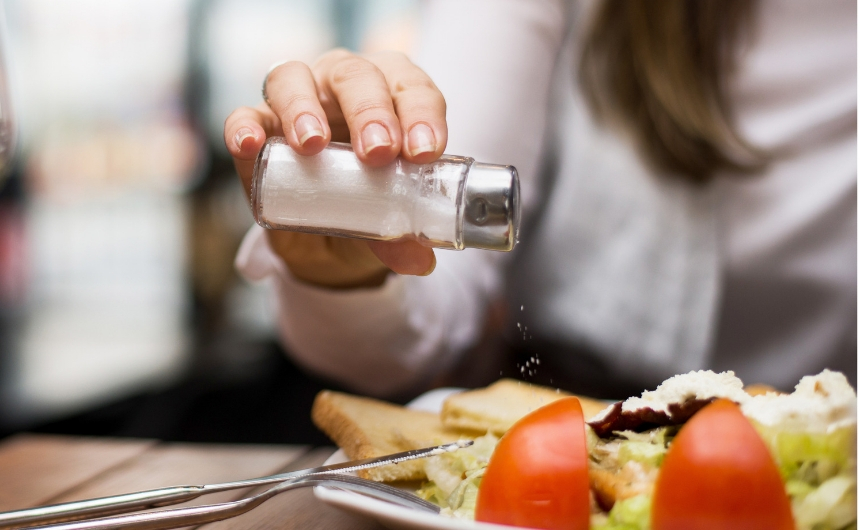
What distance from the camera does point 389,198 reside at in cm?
42

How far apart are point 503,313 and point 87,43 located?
67.3 inches

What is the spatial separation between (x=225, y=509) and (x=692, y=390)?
0.87 ft

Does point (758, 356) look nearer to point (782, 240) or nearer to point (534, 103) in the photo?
point (782, 240)

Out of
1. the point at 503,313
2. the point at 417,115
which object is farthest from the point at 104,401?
the point at 417,115

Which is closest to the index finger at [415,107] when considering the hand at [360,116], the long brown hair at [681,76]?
the hand at [360,116]

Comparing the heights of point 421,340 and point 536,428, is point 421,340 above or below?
below

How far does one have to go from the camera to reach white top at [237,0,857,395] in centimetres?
108

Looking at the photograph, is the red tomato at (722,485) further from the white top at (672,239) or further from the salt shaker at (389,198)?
the white top at (672,239)

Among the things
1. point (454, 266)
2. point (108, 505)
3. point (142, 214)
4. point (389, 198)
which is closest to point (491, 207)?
point (389, 198)

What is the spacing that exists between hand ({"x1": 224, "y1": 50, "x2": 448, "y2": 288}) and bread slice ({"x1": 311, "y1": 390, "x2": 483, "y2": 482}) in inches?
5.3

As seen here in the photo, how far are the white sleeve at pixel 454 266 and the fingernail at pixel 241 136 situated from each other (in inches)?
16.9

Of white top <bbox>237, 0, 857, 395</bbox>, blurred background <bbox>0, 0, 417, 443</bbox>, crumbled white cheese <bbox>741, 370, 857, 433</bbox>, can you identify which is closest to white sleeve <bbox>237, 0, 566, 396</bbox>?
white top <bbox>237, 0, 857, 395</bbox>

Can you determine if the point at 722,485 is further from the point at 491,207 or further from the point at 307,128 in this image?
the point at 307,128

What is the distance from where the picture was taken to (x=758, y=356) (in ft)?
3.71
